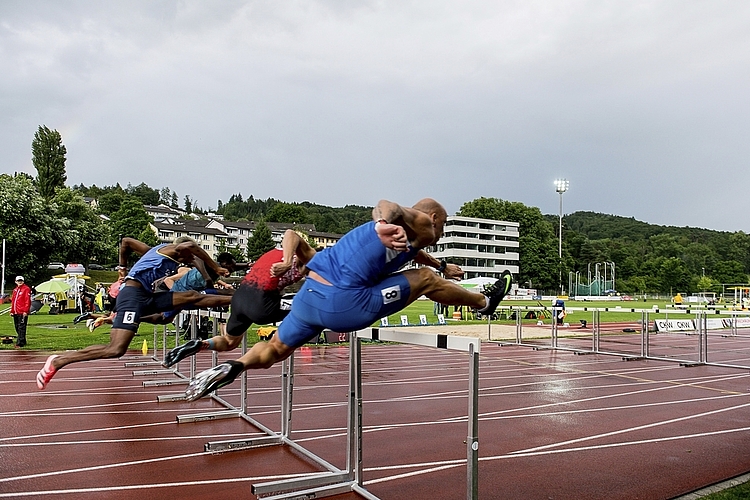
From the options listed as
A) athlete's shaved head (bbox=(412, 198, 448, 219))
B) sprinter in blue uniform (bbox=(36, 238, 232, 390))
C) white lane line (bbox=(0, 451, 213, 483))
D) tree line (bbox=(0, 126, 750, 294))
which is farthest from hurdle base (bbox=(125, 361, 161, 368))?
tree line (bbox=(0, 126, 750, 294))

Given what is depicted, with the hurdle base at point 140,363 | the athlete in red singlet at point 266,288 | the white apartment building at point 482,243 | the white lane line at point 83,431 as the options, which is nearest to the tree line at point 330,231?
the white apartment building at point 482,243

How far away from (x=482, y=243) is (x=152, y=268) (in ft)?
249

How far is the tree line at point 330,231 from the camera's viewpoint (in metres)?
37.4

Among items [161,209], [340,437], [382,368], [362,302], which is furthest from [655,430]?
[161,209]

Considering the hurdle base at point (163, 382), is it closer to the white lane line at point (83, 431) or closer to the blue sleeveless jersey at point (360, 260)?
the white lane line at point (83, 431)

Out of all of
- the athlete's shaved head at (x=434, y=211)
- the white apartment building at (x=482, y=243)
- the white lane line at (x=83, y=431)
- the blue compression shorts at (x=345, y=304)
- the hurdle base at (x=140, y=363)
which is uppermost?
the white apartment building at (x=482, y=243)

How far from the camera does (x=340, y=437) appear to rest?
5.86 metres

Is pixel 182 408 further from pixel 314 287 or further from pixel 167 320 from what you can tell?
pixel 314 287

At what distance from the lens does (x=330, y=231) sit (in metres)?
117

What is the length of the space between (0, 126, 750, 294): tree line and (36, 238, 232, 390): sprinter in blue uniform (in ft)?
116

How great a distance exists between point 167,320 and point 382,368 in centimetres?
517

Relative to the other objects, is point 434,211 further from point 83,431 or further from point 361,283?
point 83,431

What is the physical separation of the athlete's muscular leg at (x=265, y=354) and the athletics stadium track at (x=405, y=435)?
4.32 feet

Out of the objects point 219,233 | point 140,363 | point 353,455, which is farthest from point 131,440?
point 219,233
